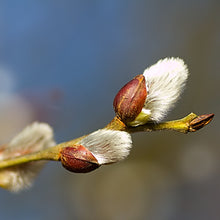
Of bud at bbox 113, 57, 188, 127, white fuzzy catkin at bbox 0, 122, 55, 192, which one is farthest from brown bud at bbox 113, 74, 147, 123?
white fuzzy catkin at bbox 0, 122, 55, 192

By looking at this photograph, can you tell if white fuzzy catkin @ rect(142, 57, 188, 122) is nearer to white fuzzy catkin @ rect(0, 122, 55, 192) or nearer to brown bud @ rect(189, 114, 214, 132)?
brown bud @ rect(189, 114, 214, 132)

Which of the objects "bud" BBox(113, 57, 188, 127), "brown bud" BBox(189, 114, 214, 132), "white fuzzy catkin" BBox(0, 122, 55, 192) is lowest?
"brown bud" BBox(189, 114, 214, 132)

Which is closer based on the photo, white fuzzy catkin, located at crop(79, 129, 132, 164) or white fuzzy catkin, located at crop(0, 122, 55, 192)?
white fuzzy catkin, located at crop(79, 129, 132, 164)

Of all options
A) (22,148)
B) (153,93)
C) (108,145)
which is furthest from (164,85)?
Answer: (22,148)

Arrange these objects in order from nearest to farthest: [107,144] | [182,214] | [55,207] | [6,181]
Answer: [107,144] < [6,181] < [182,214] < [55,207]

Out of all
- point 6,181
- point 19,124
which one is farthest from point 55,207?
point 6,181

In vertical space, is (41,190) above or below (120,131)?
above

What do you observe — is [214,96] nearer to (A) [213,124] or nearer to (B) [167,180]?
(A) [213,124]
